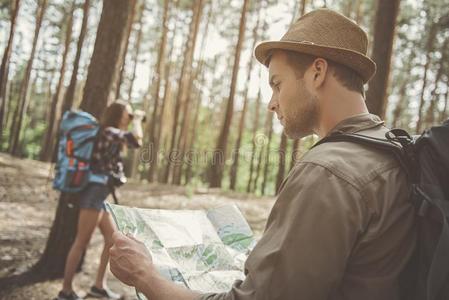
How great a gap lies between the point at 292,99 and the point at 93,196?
3371 millimetres

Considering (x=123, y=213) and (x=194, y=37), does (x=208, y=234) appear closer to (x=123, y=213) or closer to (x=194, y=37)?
(x=123, y=213)

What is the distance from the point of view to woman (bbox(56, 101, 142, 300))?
4332mm

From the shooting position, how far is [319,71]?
1.47 m

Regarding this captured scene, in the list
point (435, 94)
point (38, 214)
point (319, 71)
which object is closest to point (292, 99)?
point (319, 71)

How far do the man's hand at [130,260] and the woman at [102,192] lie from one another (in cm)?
300

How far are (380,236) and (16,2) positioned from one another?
1766 cm

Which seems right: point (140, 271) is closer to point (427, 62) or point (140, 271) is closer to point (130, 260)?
point (130, 260)

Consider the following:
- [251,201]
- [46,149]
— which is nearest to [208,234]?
[251,201]

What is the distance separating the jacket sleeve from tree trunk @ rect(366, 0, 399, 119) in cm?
515

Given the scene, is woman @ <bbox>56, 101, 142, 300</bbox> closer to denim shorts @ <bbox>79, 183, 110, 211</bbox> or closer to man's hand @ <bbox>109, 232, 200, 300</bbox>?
denim shorts @ <bbox>79, 183, 110, 211</bbox>

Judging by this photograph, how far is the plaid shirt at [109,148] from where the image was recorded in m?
4.40

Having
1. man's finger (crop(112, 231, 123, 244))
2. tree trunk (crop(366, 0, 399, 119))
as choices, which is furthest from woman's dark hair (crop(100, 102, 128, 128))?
tree trunk (crop(366, 0, 399, 119))

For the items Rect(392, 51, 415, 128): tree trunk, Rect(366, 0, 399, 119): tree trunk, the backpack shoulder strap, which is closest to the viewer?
the backpack shoulder strap

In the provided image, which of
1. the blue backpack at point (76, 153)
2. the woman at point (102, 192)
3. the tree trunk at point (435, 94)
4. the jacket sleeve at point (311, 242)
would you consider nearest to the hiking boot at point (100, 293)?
the woman at point (102, 192)
